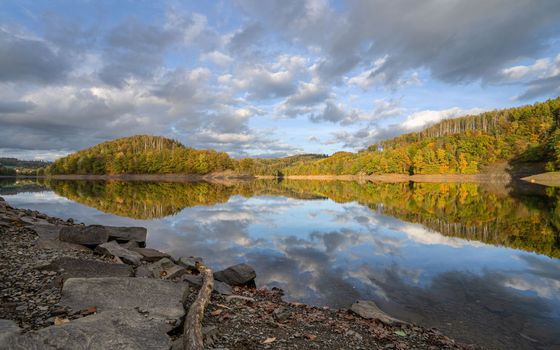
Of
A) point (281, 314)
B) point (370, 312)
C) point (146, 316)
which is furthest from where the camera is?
point (370, 312)

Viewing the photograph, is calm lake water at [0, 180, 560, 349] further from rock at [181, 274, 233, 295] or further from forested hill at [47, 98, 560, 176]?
forested hill at [47, 98, 560, 176]

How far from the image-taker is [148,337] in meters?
6.13

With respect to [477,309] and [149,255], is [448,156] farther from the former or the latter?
[149,255]

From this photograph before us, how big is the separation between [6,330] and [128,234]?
13.5 meters

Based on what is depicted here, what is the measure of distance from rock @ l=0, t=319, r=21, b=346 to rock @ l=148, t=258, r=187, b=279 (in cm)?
584

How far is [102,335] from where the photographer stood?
18.5 feet

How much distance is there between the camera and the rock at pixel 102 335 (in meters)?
5.09

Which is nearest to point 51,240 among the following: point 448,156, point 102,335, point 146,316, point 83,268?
point 83,268

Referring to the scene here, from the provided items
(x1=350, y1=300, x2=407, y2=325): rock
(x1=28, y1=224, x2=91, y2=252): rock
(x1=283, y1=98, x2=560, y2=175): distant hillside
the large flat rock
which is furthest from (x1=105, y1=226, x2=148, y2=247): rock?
(x1=283, y1=98, x2=560, y2=175): distant hillside

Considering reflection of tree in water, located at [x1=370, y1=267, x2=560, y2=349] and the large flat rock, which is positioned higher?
the large flat rock

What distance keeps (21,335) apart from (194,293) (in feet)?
16.8

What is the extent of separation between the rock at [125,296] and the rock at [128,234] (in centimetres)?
1012

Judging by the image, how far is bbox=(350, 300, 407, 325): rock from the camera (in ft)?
29.7

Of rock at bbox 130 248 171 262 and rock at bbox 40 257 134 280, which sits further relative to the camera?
rock at bbox 130 248 171 262
